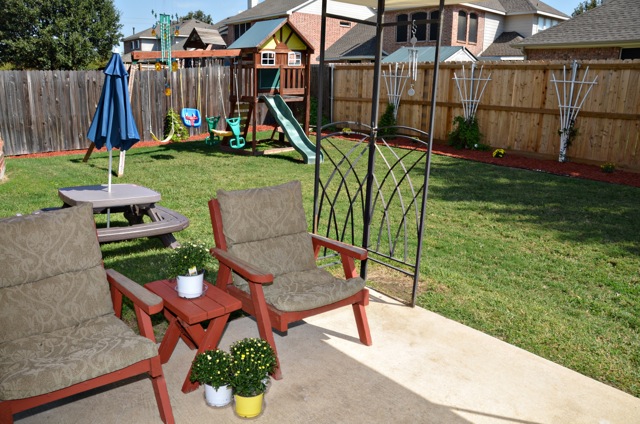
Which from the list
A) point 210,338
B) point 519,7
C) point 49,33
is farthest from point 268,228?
point 49,33

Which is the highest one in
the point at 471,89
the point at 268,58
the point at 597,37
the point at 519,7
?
the point at 519,7

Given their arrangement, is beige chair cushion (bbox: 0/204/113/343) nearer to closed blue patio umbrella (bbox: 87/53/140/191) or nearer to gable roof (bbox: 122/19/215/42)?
closed blue patio umbrella (bbox: 87/53/140/191)

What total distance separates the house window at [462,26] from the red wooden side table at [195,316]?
27.7 meters

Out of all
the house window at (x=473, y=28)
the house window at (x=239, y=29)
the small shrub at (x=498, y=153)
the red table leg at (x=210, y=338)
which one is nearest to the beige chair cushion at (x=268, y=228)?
the red table leg at (x=210, y=338)

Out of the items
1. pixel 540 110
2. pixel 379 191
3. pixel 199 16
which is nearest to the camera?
pixel 379 191

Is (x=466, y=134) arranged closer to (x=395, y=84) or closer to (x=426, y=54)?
(x=395, y=84)

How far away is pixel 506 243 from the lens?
22.9 ft

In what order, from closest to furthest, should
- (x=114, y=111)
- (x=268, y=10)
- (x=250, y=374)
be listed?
(x=250, y=374)
(x=114, y=111)
(x=268, y=10)

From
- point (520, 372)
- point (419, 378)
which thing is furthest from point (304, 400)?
point (520, 372)

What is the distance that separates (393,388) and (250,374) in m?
1.06

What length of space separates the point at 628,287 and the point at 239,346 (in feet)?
14.0

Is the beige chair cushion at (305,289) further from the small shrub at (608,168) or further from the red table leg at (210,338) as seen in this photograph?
the small shrub at (608,168)

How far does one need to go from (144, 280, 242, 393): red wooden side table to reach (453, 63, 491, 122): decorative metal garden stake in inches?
477

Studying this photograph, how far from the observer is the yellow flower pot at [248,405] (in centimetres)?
325
